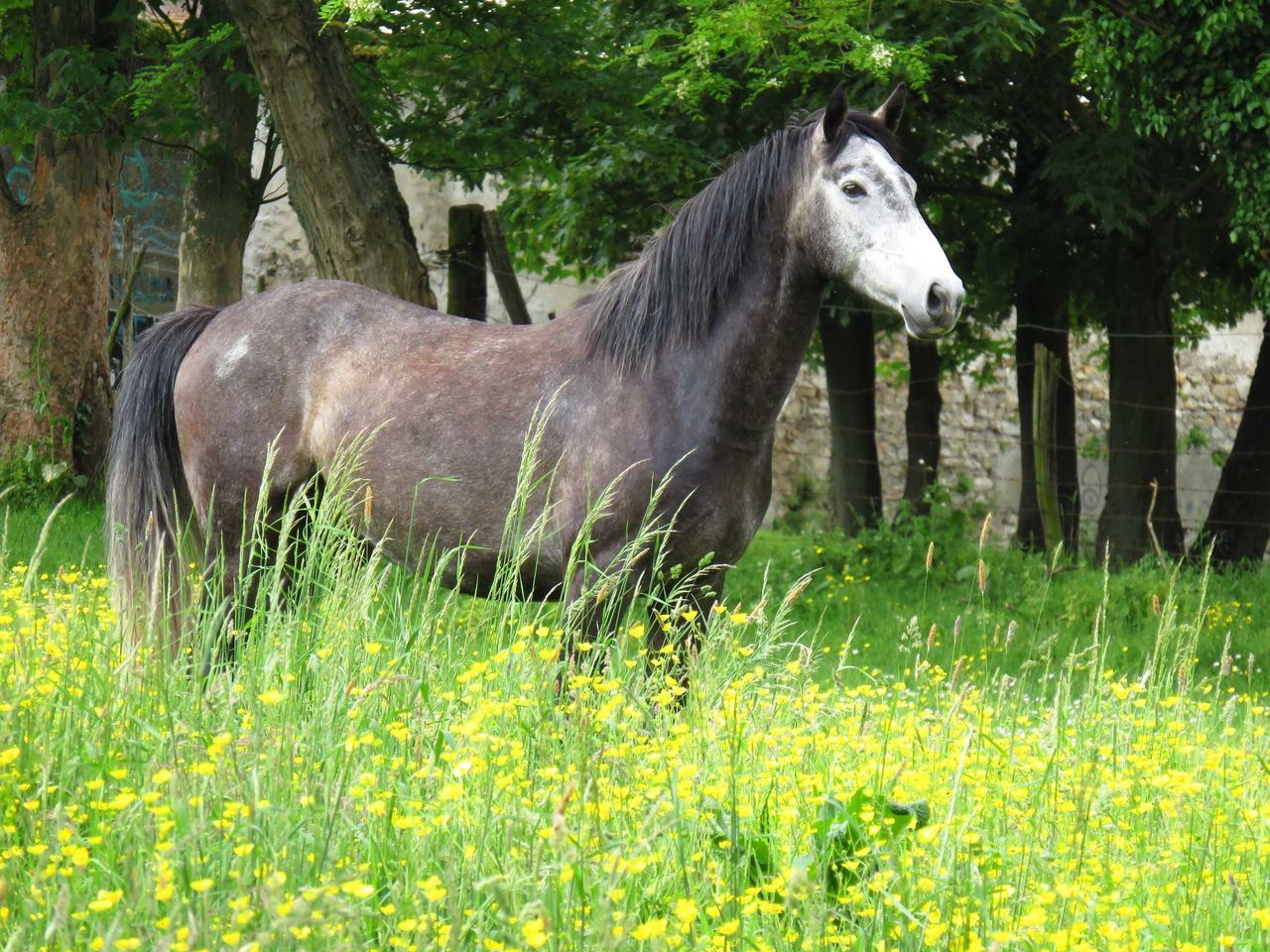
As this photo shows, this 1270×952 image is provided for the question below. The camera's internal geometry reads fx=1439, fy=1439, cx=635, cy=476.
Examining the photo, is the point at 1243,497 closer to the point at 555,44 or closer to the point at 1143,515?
the point at 1143,515

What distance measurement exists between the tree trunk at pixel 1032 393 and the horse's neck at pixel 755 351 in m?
8.98

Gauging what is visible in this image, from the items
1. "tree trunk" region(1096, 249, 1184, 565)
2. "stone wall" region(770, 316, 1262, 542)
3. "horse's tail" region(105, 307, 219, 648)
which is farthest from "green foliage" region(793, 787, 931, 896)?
"stone wall" region(770, 316, 1262, 542)

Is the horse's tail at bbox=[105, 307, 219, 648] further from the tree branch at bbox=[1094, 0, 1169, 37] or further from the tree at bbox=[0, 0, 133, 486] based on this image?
the tree branch at bbox=[1094, 0, 1169, 37]

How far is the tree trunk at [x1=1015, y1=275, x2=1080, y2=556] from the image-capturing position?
1402cm

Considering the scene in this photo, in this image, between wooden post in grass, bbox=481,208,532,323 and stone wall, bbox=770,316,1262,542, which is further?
stone wall, bbox=770,316,1262,542

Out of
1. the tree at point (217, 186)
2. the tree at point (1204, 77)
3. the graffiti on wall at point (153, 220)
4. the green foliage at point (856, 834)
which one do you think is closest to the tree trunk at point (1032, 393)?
the tree at point (1204, 77)

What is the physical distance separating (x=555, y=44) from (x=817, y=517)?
32.5ft

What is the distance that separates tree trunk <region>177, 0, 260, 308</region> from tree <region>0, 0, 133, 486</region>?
0.74 m

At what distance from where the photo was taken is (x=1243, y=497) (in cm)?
1385

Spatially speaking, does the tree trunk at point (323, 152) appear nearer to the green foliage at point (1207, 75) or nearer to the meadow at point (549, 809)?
the meadow at point (549, 809)

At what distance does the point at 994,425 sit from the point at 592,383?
56.2ft

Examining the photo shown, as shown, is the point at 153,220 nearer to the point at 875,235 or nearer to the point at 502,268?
the point at 502,268

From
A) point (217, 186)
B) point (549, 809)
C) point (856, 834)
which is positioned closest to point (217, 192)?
point (217, 186)

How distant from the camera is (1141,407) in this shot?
1373 centimetres
